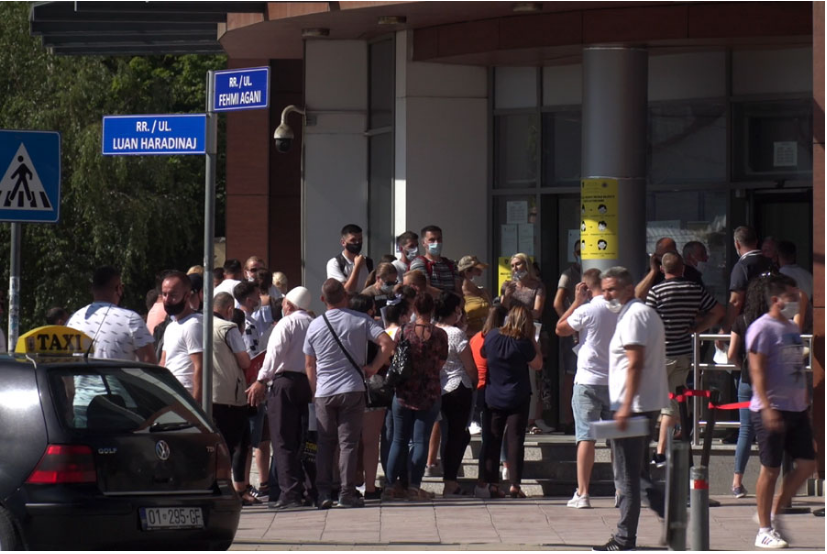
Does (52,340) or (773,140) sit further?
(773,140)

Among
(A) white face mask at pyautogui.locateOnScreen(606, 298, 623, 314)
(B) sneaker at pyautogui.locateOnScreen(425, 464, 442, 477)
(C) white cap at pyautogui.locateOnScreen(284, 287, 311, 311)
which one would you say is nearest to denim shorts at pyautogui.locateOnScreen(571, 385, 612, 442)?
(A) white face mask at pyautogui.locateOnScreen(606, 298, 623, 314)

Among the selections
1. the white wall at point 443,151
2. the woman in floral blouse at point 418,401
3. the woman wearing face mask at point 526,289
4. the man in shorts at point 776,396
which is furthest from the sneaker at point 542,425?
the man in shorts at point 776,396

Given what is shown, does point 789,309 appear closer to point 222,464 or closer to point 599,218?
point 222,464

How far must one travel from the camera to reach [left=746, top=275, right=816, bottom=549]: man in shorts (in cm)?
924

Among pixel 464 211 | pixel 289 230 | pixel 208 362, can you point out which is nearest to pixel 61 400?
pixel 208 362

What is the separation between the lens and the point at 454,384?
11.9 metres

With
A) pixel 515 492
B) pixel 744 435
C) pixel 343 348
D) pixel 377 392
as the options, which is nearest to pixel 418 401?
pixel 377 392

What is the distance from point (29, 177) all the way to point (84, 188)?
78.3 ft

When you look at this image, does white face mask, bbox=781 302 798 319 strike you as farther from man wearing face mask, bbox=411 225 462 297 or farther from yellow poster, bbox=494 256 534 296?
yellow poster, bbox=494 256 534 296

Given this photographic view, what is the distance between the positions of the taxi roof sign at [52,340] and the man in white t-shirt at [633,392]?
11.0 feet

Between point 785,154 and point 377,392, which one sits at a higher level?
point 785,154

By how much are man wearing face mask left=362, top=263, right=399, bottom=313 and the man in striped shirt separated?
2.39 meters

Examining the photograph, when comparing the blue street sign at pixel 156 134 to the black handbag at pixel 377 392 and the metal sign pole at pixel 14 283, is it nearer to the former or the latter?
the metal sign pole at pixel 14 283

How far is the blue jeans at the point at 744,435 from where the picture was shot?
37.3ft
